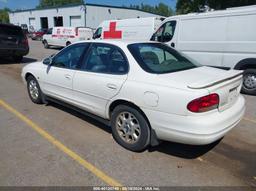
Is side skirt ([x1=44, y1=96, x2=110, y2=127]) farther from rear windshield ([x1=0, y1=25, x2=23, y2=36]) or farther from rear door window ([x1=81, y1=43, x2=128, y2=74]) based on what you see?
rear windshield ([x1=0, y1=25, x2=23, y2=36])

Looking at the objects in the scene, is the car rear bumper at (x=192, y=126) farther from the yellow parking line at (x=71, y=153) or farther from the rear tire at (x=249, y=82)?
the rear tire at (x=249, y=82)

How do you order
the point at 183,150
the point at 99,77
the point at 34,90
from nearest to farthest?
the point at 183,150, the point at 99,77, the point at 34,90

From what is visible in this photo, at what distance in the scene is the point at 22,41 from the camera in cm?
1216

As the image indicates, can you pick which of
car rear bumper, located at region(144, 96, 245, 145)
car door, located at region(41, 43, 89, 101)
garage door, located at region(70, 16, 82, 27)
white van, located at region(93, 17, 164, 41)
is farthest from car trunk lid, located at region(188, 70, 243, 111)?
garage door, located at region(70, 16, 82, 27)

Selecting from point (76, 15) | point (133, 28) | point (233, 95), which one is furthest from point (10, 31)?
point (76, 15)

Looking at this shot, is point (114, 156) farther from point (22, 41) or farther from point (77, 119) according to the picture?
point (22, 41)

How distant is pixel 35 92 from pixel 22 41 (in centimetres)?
775

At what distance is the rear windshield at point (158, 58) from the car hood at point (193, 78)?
0.17 meters

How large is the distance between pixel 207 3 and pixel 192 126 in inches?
1069

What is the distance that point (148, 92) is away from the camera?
312 cm

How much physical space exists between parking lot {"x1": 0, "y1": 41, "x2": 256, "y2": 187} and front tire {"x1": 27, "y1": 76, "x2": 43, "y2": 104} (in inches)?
38.2

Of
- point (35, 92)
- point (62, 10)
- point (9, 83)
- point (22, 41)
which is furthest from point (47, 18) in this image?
point (35, 92)

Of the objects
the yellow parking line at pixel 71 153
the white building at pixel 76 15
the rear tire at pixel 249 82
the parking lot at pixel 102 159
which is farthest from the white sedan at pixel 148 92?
the white building at pixel 76 15

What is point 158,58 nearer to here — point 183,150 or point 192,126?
point 192,126
